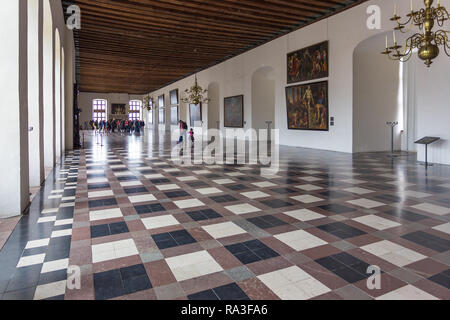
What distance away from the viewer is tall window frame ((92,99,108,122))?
36.8 m

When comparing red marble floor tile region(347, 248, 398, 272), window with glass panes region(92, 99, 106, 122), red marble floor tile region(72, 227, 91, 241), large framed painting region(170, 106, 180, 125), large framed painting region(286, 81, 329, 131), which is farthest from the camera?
window with glass panes region(92, 99, 106, 122)

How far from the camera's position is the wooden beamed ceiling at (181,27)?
33.0 feet

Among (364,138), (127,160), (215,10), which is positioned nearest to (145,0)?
(215,10)

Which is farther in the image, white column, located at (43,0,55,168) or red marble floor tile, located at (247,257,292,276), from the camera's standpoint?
white column, located at (43,0,55,168)

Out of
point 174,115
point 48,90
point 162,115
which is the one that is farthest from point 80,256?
point 162,115

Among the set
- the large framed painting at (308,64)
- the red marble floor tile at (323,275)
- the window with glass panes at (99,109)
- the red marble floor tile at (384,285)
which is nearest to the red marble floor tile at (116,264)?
the red marble floor tile at (323,275)

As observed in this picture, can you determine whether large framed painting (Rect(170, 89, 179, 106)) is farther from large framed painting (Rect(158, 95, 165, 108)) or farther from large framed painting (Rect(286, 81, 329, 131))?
large framed painting (Rect(286, 81, 329, 131))

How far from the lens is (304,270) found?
245cm

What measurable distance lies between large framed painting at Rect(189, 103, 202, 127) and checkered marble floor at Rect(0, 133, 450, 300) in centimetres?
1739

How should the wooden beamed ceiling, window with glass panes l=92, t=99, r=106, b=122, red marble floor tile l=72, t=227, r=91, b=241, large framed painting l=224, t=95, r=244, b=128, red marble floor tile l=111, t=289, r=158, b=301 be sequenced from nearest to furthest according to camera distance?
red marble floor tile l=111, t=289, r=158, b=301, red marble floor tile l=72, t=227, r=91, b=241, the wooden beamed ceiling, large framed painting l=224, t=95, r=244, b=128, window with glass panes l=92, t=99, r=106, b=122

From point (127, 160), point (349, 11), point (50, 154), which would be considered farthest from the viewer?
point (349, 11)

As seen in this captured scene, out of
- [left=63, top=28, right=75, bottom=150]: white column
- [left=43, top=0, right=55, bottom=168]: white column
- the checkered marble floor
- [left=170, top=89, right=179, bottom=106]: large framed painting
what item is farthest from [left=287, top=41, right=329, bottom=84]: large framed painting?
[left=170, top=89, right=179, bottom=106]: large framed painting
